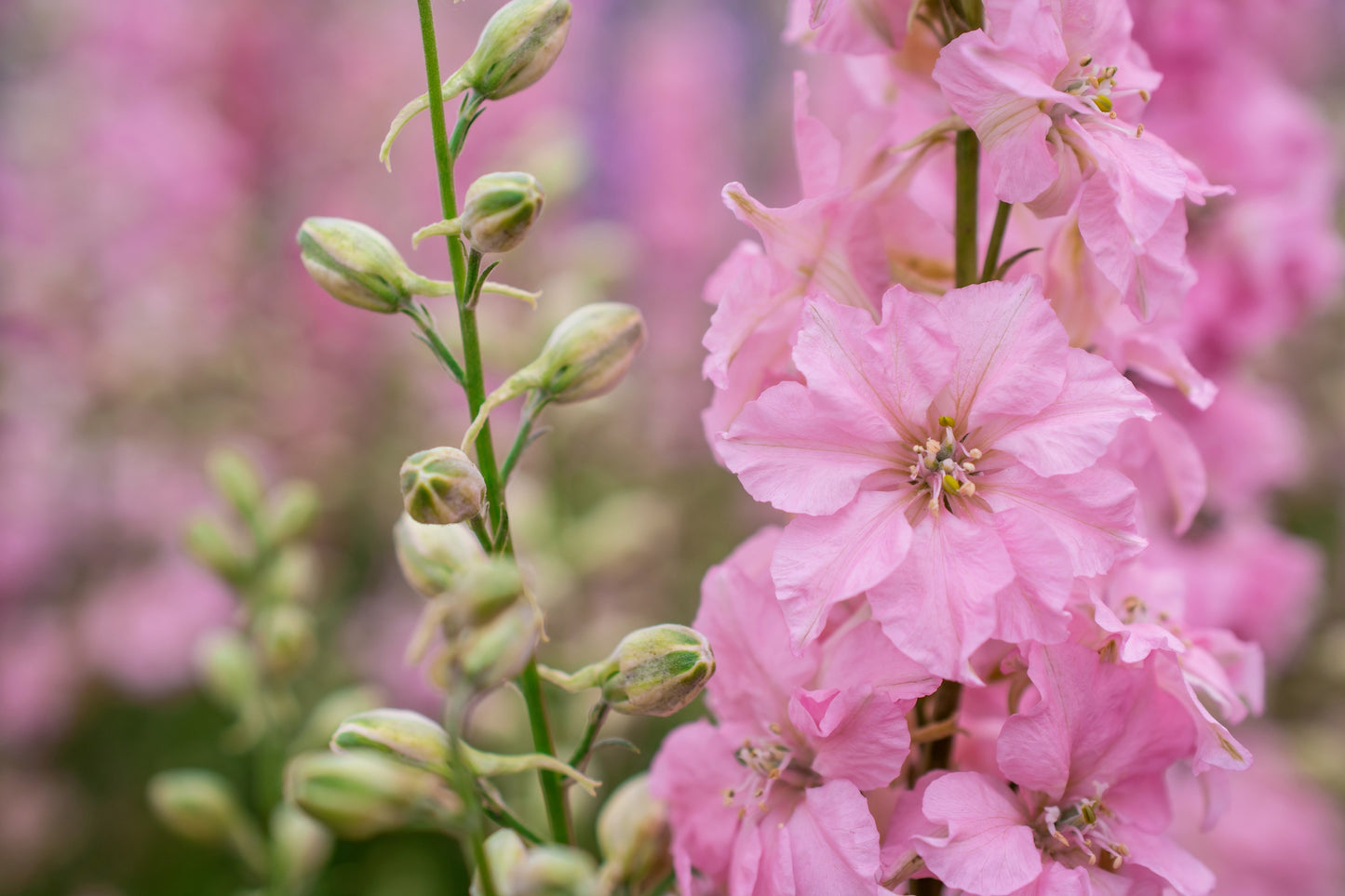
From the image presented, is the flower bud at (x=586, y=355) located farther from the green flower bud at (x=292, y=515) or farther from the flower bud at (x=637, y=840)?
the green flower bud at (x=292, y=515)

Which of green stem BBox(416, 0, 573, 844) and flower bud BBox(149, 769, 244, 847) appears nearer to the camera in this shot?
green stem BBox(416, 0, 573, 844)

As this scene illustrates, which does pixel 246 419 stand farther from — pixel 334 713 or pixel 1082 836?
pixel 1082 836

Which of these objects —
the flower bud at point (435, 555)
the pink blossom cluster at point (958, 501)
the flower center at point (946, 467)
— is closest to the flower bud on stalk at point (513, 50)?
the pink blossom cluster at point (958, 501)

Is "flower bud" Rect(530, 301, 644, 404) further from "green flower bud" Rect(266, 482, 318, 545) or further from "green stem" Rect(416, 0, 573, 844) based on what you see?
"green flower bud" Rect(266, 482, 318, 545)

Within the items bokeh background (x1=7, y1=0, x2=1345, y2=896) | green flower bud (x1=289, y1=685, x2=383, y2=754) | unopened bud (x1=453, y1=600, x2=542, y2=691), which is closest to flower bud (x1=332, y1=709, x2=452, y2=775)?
unopened bud (x1=453, y1=600, x2=542, y2=691)

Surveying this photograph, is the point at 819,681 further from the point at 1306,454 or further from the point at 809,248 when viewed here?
the point at 1306,454

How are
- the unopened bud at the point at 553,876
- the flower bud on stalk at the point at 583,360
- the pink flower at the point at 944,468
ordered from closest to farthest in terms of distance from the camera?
the unopened bud at the point at 553,876
the pink flower at the point at 944,468
the flower bud on stalk at the point at 583,360
